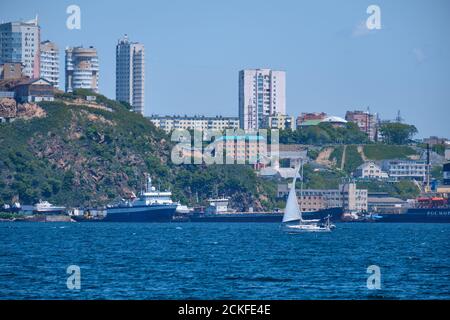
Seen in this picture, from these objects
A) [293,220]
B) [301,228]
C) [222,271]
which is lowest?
[222,271]

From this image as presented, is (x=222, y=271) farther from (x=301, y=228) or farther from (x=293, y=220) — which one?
(x=293, y=220)

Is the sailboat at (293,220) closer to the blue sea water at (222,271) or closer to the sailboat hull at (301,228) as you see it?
the sailboat hull at (301,228)

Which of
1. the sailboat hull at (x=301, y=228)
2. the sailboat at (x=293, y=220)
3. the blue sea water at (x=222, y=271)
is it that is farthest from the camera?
the sailboat at (x=293, y=220)

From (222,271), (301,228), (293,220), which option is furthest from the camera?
(293,220)

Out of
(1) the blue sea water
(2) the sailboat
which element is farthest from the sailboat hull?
(1) the blue sea water

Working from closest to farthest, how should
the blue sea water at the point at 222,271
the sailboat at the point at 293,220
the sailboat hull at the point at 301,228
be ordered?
the blue sea water at the point at 222,271 < the sailboat hull at the point at 301,228 < the sailboat at the point at 293,220

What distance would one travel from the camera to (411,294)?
56125 mm

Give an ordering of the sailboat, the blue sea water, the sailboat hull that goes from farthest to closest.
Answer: the sailboat → the sailboat hull → the blue sea water

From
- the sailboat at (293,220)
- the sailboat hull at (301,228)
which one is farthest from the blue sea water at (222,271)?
the sailboat at (293,220)

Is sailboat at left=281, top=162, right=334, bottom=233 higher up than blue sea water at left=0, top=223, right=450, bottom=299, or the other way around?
sailboat at left=281, top=162, right=334, bottom=233

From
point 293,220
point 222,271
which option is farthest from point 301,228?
point 222,271

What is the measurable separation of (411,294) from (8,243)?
206 ft

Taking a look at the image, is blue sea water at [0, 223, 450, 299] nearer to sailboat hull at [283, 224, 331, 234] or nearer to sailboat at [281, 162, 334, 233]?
sailboat hull at [283, 224, 331, 234]

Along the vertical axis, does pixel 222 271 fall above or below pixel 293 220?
below
